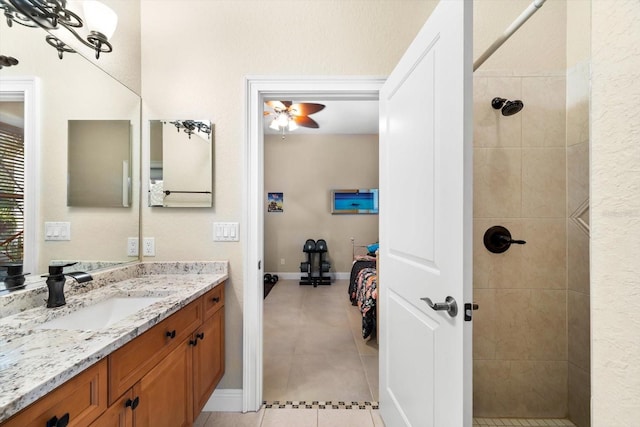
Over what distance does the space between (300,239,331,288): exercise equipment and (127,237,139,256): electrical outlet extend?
3.62 metres

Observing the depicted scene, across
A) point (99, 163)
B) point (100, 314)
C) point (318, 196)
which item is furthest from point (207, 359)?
point (318, 196)

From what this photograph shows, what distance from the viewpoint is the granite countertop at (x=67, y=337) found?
0.60 metres

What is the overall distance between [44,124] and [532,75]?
8.35 ft

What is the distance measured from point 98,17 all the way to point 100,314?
4.78 ft

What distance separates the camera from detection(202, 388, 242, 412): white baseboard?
5.69ft

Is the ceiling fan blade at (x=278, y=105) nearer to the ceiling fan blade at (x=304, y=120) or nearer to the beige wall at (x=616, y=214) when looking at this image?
the ceiling fan blade at (x=304, y=120)

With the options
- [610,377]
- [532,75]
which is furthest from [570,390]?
[532,75]

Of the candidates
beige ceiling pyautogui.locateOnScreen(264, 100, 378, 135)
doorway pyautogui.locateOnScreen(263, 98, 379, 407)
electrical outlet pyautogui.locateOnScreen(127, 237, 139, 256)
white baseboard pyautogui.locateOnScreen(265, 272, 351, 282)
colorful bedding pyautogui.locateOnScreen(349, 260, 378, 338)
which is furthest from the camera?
white baseboard pyautogui.locateOnScreen(265, 272, 351, 282)

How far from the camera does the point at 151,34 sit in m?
1.79

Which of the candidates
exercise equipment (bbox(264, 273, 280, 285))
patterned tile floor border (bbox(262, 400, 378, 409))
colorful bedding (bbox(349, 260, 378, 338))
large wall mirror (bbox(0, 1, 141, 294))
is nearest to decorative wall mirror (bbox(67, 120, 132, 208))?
large wall mirror (bbox(0, 1, 141, 294))

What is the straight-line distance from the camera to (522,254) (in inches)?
63.8

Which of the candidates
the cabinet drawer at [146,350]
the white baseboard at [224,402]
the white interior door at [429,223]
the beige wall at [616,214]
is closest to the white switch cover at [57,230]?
the cabinet drawer at [146,350]

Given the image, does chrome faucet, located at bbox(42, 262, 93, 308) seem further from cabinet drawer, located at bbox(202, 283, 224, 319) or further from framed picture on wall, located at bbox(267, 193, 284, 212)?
framed picture on wall, located at bbox(267, 193, 284, 212)

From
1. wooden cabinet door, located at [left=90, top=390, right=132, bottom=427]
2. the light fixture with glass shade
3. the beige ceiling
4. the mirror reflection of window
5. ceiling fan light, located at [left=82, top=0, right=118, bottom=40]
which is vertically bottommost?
wooden cabinet door, located at [left=90, top=390, right=132, bottom=427]
